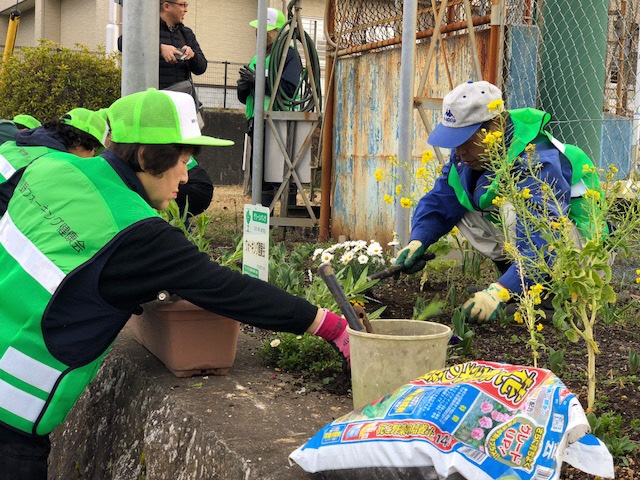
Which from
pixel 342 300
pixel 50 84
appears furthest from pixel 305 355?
pixel 50 84

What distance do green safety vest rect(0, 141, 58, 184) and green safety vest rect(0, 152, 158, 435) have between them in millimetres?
1285

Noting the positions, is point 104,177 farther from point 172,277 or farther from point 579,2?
point 579,2

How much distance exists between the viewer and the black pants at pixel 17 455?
248 cm

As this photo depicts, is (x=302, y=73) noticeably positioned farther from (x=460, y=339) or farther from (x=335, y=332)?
(x=335, y=332)

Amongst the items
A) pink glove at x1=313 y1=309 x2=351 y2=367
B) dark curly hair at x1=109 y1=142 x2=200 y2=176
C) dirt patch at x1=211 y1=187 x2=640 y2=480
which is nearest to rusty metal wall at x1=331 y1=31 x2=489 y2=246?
dirt patch at x1=211 y1=187 x2=640 y2=480

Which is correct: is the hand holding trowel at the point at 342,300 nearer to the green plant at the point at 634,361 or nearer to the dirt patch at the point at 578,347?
the dirt patch at the point at 578,347

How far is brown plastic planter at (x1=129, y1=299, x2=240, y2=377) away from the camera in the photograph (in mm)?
2939

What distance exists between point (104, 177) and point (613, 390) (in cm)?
178

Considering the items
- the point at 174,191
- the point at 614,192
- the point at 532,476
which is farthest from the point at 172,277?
the point at 614,192

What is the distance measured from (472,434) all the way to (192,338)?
4.53 feet

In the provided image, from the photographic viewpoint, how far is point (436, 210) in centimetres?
422

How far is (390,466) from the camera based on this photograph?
1888mm

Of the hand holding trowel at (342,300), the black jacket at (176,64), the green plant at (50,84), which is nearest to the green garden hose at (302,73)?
the black jacket at (176,64)

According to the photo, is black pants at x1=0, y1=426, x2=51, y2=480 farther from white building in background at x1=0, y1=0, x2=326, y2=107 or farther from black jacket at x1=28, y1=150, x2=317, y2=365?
white building in background at x1=0, y1=0, x2=326, y2=107
